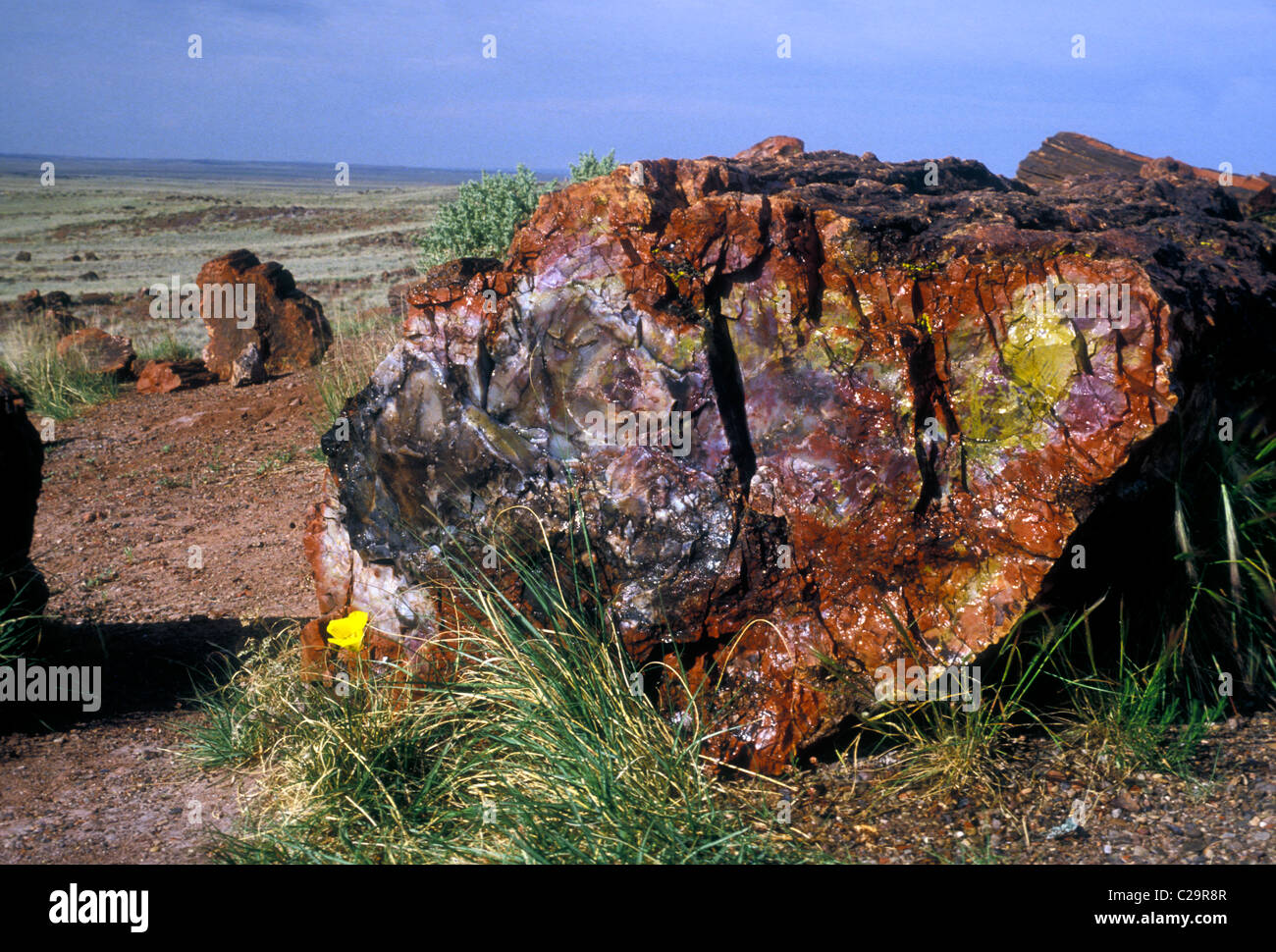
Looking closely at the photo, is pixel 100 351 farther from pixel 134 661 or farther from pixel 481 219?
pixel 134 661

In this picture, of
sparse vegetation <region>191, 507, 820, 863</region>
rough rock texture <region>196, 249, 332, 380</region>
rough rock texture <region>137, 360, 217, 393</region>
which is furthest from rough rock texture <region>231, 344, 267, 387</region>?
sparse vegetation <region>191, 507, 820, 863</region>

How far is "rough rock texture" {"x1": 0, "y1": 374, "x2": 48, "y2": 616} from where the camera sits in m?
4.62

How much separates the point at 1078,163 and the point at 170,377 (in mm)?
9984

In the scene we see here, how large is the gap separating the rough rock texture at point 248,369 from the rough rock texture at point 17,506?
624 centimetres

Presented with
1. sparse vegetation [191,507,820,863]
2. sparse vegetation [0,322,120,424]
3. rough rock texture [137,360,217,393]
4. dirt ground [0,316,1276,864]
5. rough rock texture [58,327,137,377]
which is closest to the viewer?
sparse vegetation [191,507,820,863]

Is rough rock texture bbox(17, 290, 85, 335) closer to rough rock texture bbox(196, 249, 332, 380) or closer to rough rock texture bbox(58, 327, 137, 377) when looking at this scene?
rough rock texture bbox(58, 327, 137, 377)

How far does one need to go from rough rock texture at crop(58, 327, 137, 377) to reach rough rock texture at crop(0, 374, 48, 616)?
7.28m

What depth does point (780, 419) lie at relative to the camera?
3.44m

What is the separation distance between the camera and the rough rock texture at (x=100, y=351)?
37.5 ft

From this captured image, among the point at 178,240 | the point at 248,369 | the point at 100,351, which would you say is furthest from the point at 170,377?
the point at 178,240

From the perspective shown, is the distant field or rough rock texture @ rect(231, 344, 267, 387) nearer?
rough rock texture @ rect(231, 344, 267, 387)

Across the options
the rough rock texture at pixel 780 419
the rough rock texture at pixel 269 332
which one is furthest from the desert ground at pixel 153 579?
the rough rock texture at pixel 780 419

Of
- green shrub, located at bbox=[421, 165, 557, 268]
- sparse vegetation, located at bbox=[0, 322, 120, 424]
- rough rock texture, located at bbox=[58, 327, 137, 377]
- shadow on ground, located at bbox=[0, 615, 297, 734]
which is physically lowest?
shadow on ground, located at bbox=[0, 615, 297, 734]

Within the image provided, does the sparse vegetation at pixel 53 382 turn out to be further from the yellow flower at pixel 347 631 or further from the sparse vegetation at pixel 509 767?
the yellow flower at pixel 347 631
